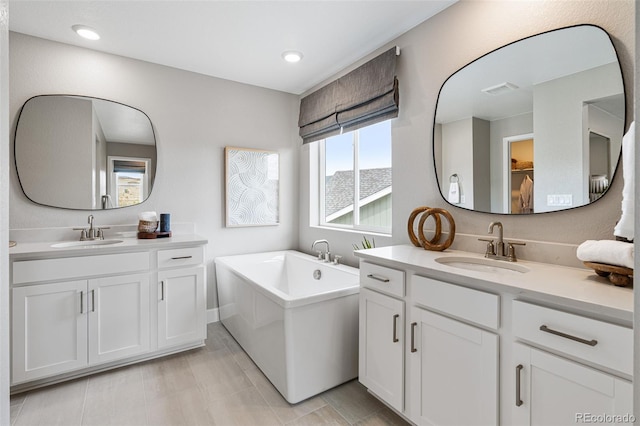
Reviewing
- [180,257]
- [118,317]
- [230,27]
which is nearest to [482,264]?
[180,257]

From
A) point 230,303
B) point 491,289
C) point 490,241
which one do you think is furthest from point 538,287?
point 230,303

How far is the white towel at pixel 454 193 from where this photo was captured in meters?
1.96

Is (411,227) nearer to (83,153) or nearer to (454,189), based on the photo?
(454,189)

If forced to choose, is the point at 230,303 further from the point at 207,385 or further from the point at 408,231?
the point at 408,231

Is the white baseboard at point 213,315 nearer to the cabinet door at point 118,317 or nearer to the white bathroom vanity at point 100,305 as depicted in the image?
the white bathroom vanity at point 100,305

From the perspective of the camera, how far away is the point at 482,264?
1.70 metres

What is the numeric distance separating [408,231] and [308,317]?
87 centimetres

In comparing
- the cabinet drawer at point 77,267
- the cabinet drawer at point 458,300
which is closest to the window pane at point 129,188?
the cabinet drawer at point 77,267

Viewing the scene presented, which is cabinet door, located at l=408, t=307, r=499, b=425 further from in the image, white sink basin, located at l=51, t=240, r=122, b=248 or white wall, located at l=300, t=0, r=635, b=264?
white sink basin, located at l=51, t=240, r=122, b=248

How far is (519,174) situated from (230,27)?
84.1 inches

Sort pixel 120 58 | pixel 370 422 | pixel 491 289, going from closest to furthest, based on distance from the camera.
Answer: pixel 491 289 < pixel 370 422 < pixel 120 58

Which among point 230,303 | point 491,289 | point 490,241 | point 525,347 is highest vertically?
point 490,241

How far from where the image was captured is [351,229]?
119 inches

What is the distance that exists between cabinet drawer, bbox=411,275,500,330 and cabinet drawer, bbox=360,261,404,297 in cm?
9
